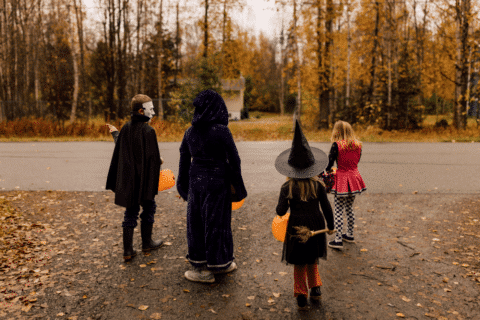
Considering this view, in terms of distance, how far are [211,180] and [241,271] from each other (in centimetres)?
135

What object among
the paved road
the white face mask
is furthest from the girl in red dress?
the paved road

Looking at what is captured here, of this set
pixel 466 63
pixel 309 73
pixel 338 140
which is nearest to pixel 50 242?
pixel 338 140

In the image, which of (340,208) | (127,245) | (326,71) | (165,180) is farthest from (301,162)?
(326,71)

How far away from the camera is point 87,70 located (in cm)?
4138

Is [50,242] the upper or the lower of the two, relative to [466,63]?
lower

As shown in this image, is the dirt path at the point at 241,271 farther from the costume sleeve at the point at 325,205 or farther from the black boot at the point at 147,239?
the costume sleeve at the point at 325,205

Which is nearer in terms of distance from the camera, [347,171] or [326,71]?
[347,171]

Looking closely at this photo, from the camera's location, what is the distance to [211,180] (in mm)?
4047

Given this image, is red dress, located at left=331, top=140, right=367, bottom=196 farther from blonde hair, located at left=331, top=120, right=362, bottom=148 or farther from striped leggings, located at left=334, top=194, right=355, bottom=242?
striped leggings, located at left=334, top=194, right=355, bottom=242

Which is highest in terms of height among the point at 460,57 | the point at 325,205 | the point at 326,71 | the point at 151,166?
the point at 460,57

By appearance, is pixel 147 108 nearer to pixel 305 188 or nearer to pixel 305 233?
pixel 305 188

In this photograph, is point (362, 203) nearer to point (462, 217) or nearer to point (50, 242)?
point (462, 217)

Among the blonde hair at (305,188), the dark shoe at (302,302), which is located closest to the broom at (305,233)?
the blonde hair at (305,188)

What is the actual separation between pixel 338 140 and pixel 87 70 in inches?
1637
